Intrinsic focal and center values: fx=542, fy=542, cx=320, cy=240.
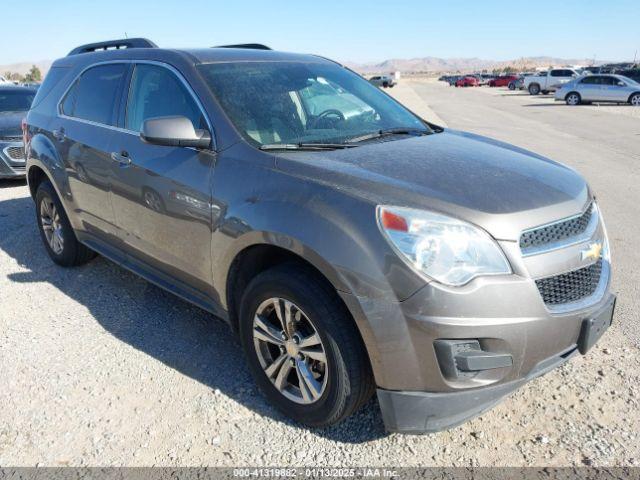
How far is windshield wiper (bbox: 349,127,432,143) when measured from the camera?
10.5ft

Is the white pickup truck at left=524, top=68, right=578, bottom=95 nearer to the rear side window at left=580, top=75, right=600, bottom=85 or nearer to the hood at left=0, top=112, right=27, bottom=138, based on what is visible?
the rear side window at left=580, top=75, right=600, bottom=85

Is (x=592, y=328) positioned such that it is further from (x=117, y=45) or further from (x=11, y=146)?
(x=11, y=146)

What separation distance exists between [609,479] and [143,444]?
216 cm

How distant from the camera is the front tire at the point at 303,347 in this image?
242 cm

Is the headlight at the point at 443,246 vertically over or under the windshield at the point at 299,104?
under

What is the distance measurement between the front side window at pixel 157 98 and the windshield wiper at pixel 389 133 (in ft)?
2.98

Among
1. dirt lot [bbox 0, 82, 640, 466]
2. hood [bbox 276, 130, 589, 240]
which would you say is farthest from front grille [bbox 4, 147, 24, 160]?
hood [bbox 276, 130, 589, 240]

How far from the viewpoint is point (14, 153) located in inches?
342

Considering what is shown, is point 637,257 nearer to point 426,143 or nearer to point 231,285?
point 426,143

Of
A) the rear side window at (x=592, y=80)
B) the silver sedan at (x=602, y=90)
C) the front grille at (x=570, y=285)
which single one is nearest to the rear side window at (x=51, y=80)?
the front grille at (x=570, y=285)

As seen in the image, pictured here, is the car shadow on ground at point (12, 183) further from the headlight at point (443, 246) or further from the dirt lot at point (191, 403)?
the headlight at point (443, 246)

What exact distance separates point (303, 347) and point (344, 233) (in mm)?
670

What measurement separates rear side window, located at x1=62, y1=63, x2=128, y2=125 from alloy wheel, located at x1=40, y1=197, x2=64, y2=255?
0.96 meters

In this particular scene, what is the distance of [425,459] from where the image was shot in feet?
8.33
